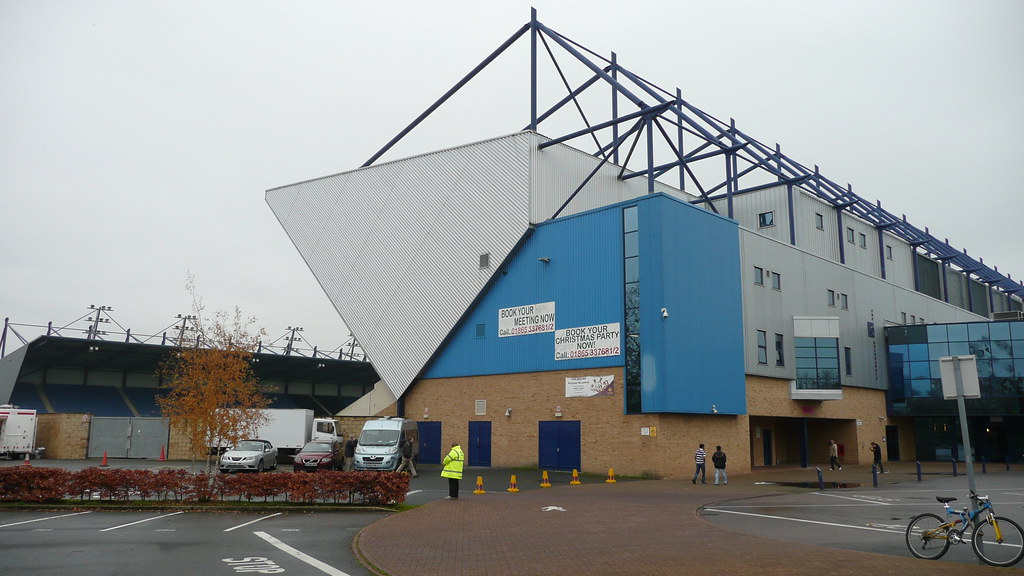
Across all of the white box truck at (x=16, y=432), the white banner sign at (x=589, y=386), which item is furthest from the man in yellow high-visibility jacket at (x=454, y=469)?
the white box truck at (x=16, y=432)

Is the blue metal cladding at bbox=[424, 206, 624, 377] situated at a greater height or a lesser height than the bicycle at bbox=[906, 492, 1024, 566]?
greater

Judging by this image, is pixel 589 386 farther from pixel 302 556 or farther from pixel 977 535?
pixel 977 535

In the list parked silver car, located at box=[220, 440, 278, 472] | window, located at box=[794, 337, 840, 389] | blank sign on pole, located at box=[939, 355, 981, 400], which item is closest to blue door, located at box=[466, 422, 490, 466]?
parked silver car, located at box=[220, 440, 278, 472]

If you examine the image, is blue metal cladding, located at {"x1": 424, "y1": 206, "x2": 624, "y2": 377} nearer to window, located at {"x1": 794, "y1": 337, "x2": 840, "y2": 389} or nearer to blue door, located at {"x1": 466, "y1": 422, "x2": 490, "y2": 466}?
blue door, located at {"x1": 466, "y1": 422, "x2": 490, "y2": 466}

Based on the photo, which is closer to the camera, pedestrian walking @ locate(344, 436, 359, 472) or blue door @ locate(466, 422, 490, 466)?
pedestrian walking @ locate(344, 436, 359, 472)

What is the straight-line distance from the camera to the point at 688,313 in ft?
106

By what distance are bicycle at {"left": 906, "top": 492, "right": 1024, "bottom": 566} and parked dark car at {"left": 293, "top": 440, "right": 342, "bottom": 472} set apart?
23761 millimetres

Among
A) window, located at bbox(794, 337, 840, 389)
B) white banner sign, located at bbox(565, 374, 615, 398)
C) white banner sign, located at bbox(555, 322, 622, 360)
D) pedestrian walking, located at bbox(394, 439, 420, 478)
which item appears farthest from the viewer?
window, located at bbox(794, 337, 840, 389)

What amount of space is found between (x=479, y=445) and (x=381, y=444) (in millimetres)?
8414

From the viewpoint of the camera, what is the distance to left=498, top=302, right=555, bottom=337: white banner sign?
35562mm

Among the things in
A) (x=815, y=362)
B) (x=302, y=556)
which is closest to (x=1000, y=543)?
(x=302, y=556)

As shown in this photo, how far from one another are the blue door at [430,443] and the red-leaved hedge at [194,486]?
19714mm

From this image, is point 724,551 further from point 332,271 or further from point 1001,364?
point 1001,364

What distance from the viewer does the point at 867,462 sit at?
4384cm
